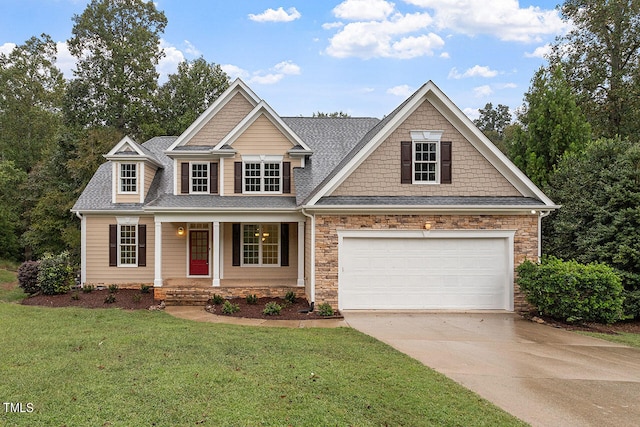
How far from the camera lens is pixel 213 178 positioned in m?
14.1

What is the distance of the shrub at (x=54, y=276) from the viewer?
13.4 metres

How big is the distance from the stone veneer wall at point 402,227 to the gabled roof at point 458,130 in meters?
0.84

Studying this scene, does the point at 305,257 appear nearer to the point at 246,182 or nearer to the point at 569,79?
the point at 246,182

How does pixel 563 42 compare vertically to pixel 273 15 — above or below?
below

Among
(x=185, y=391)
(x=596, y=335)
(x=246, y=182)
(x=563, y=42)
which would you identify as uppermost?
(x=563, y=42)

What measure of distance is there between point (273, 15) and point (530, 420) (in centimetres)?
2572

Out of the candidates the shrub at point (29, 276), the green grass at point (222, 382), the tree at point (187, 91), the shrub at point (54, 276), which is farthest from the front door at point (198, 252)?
the tree at point (187, 91)

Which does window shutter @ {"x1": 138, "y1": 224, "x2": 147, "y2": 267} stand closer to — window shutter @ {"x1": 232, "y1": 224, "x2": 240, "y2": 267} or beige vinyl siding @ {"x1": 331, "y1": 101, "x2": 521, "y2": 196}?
window shutter @ {"x1": 232, "y1": 224, "x2": 240, "y2": 267}

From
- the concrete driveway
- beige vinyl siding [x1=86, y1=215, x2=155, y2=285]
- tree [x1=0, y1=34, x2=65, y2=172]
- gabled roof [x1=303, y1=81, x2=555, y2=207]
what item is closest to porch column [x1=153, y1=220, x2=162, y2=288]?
beige vinyl siding [x1=86, y1=215, x2=155, y2=285]

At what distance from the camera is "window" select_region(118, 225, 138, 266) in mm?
14898

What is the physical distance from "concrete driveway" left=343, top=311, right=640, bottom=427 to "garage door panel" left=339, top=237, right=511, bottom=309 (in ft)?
1.95

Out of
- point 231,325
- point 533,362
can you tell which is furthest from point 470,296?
point 231,325

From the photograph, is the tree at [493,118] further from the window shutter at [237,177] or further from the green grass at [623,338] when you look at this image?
the green grass at [623,338]

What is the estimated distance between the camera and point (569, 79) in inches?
826
